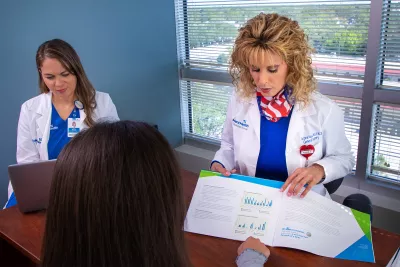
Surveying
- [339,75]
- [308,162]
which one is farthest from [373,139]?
[308,162]

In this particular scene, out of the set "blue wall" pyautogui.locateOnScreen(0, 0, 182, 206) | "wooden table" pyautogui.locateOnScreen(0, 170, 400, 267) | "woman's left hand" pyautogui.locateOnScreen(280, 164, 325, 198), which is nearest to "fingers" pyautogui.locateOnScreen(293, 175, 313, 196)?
"woman's left hand" pyautogui.locateOnScreen(280, 164, 325, 198)

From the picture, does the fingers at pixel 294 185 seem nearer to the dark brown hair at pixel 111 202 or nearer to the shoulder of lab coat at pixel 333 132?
the shoulder of lab coat at pixel 333 132

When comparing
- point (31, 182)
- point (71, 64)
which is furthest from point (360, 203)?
point (71, 64)

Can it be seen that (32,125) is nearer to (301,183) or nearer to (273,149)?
(273,149)

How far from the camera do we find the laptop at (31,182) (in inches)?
57.1

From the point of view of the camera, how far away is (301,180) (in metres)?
1.33

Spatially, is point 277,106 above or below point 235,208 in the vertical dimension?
above

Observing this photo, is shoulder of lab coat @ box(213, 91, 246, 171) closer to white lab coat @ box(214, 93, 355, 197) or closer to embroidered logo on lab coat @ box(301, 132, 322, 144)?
white lab coat @ box(214, 93, 355, 197)

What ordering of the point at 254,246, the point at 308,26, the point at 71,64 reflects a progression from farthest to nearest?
the point at 308,26 < the point at 71,64 < the point at 254,246

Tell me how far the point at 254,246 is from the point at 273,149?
0.56 metres

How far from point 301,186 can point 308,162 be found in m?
0.35

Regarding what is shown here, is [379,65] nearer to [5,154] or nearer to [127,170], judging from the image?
[127,170]

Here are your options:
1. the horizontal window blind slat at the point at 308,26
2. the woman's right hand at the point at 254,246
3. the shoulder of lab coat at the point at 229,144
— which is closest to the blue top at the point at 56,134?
the shoulder of lab coat at the point at 229,144

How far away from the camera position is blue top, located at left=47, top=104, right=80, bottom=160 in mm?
2074
